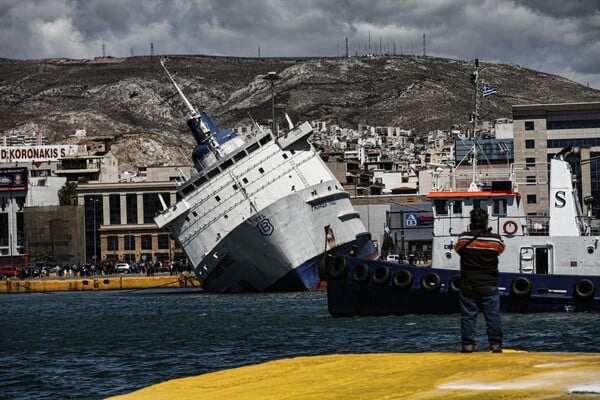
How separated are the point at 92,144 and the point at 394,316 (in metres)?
148

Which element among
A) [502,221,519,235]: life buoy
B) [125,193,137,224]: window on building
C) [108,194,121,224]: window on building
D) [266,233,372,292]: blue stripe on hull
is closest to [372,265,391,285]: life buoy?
[502,221,519,235]: life buoy

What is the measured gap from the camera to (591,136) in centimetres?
11944

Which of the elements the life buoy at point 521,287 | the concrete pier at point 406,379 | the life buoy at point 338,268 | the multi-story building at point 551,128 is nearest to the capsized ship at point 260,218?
the life buoy at point 338,268

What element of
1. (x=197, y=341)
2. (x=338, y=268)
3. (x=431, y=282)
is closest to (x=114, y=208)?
(x=338, y=268)

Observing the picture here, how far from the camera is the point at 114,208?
141500 millimetres

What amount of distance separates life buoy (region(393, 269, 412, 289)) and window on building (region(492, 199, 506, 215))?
12.8 ft

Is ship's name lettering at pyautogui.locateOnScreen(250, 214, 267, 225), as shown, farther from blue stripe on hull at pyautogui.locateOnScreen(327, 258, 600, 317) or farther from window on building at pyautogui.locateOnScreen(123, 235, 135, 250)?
window on building at pyautogui.locateOnScreen(123, 235, 135, 250)

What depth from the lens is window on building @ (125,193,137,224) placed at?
141 m

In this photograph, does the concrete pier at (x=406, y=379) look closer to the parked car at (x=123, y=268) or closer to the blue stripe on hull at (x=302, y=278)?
the blue stripe on hull at (x=302, y=278)

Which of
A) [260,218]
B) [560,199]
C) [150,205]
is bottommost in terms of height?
[560,199]

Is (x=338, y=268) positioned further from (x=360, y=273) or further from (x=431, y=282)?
(x=431, y=282)

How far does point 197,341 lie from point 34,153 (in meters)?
139

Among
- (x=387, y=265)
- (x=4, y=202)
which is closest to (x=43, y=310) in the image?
(x=387, y=265)

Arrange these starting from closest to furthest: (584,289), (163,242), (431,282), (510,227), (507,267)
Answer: (584,289) < (431,282) < (507,267) < (510,227) < (163,242)
